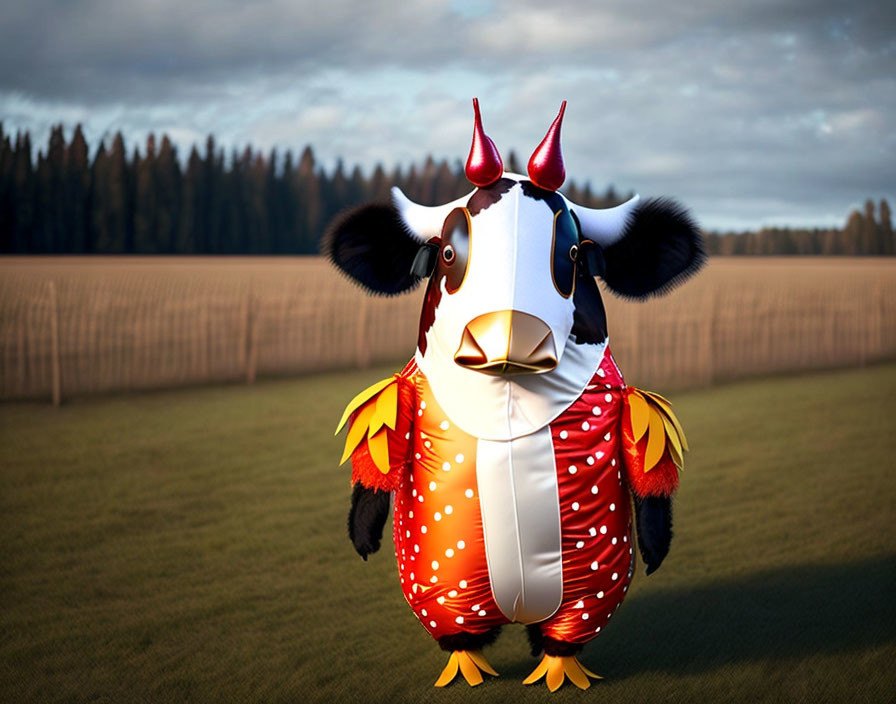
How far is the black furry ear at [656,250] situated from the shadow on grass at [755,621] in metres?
1.40

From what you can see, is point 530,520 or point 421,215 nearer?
point 530,520

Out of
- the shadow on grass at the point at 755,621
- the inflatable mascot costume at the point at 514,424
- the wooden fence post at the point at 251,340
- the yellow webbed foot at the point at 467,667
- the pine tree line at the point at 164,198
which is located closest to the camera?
the inflatable mascot costume at the point at 514,424

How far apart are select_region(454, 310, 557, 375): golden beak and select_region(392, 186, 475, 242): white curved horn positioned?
476mm

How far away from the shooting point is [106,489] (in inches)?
236

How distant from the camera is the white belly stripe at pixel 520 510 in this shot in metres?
2.91

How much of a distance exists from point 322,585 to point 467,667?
1296mm

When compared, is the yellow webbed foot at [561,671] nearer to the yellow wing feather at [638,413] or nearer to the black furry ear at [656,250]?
the yellow wing feather at [638,413]

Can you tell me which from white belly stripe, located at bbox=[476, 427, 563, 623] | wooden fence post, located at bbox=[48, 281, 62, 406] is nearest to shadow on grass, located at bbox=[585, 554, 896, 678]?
white belly stripe, located at bbox=[476, 427, 563, 623]

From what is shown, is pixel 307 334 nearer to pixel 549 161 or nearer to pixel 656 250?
pixel 656 250

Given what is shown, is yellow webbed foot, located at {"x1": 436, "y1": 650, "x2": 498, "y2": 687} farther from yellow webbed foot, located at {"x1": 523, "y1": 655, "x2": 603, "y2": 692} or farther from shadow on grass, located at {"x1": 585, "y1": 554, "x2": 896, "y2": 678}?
shadow on grass, located at {"x1": 585, "y1": 554, "x2": 896, "y2": 678}

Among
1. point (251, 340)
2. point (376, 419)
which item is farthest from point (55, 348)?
point (376, 419)

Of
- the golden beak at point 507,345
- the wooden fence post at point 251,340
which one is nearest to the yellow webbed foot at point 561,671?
the golden beak at point 507,345

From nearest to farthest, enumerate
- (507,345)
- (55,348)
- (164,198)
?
(507,345) < (55,348) < (164,198)

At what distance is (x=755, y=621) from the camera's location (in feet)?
12.9
